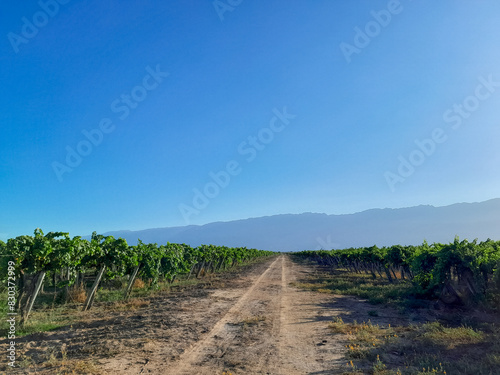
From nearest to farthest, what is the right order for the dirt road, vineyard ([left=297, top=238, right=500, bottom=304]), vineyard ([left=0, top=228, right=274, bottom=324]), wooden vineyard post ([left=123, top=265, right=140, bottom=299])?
1. the dirt road
2. vineyard ([left=0, top=228, right=274, bottom=324])
3. vineyard ([left=297, top=238, right=500, bottom=304])
4. wooden vineyard post ([left=123, top=265, right=140, bottom=299])

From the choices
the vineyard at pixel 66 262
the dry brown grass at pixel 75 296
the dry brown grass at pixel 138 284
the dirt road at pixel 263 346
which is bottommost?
the dirt road at pixel 263 346

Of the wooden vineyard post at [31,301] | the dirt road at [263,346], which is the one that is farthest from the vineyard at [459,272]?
the wooden vineyard post at [31,301]

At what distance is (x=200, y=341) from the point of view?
10086mm

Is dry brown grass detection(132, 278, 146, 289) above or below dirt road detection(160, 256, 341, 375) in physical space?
above

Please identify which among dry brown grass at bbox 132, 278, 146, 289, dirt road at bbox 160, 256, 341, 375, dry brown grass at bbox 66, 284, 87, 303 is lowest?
dirt road at bbox 160, 256, 341, 375

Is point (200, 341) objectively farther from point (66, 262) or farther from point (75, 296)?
point (75, 296)

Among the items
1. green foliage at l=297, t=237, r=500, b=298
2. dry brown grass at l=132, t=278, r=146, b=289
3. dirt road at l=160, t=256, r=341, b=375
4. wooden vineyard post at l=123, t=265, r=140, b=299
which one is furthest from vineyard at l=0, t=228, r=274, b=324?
green foliage at l=297, t=237, r=500, b=298

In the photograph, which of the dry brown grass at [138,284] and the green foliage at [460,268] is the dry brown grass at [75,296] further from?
the green foliage at [460,268]

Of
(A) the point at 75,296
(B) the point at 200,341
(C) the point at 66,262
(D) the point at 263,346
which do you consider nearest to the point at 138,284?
(A) the point at 75,296

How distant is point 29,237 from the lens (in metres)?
12.9

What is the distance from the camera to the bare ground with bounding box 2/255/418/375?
788 cm

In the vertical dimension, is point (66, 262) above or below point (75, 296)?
above

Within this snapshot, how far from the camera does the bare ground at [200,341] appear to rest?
25.8ft

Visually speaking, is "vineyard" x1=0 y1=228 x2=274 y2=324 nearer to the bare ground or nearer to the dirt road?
the bare ground
